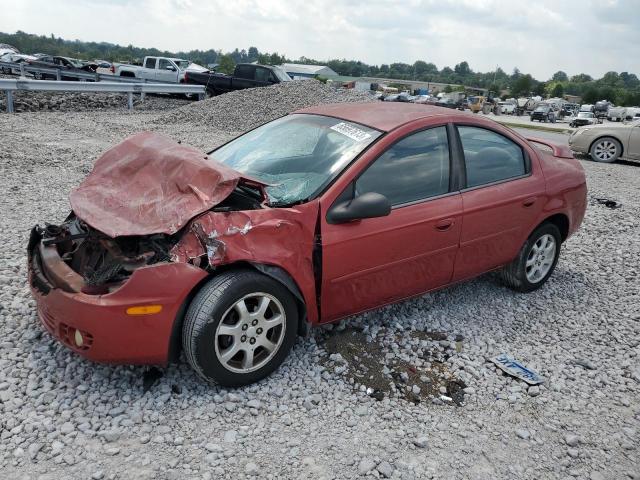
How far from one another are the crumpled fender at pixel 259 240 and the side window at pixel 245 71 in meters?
19.7

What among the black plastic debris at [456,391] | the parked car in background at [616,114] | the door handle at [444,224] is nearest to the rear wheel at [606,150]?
the door handle at [444,224]

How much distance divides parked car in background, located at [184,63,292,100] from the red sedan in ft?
58.1

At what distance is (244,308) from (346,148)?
4.45 feet

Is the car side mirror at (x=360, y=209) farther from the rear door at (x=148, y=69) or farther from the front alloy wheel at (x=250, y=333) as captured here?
the rear door at (x=148, y=69)

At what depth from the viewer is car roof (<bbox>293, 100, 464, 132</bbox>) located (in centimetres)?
387

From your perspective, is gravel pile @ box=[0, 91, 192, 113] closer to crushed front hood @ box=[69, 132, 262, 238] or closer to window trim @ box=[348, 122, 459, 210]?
crushed front hood @ box=[69, 132, 262, 238]

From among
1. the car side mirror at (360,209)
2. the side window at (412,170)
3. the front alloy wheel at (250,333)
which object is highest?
the side window at (412,170)

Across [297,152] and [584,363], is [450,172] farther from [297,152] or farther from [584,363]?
[584,363]

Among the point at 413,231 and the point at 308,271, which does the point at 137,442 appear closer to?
the point at 308,271

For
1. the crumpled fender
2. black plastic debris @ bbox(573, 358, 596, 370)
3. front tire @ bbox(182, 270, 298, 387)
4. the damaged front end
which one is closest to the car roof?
the crumpled fender

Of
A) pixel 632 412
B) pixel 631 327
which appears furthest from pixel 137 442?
pixel 631 327

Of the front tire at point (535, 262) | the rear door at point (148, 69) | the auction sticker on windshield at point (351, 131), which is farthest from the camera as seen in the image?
the rear door at point (148, 69)

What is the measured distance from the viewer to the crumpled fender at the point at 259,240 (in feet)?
9.75

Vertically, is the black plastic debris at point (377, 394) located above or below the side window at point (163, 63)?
below
